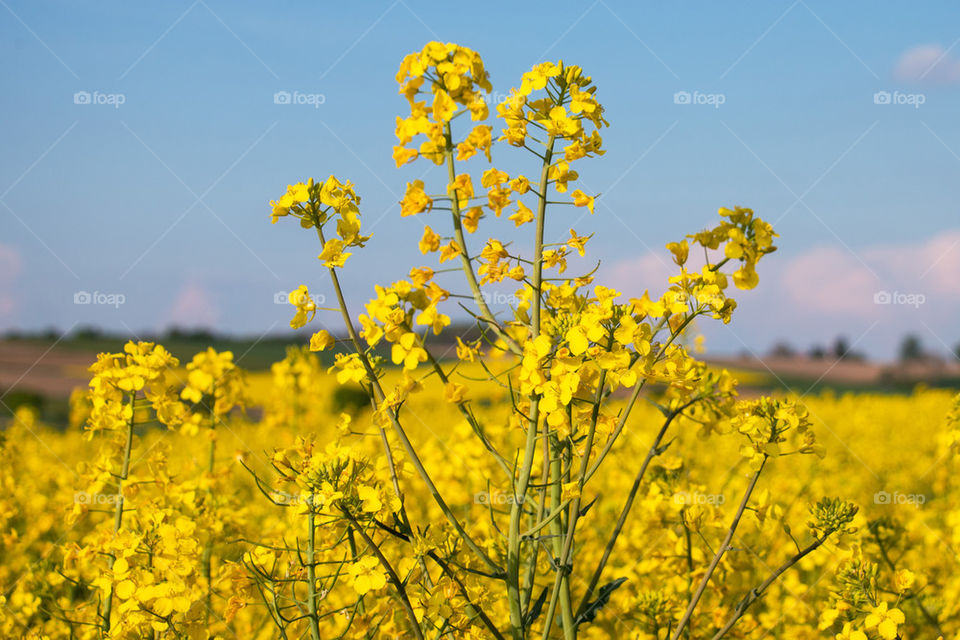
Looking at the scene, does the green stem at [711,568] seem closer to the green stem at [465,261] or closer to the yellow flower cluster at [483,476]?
the yellow flower cluster at [483,476]

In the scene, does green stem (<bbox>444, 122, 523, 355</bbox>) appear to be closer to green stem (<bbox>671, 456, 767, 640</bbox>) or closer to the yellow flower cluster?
the yellow flower cluster

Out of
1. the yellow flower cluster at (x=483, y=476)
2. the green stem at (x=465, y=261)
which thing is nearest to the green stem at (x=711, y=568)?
the yellow flower cluster at (x=483, y=476)

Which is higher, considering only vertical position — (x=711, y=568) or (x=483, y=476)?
(x=483, y=476)

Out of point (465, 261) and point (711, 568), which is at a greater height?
point (465, 261)

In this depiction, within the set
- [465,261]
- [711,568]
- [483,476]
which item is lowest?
[711,568]

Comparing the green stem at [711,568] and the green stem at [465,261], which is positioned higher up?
the green stem at [465,261]

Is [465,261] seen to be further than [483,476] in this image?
No

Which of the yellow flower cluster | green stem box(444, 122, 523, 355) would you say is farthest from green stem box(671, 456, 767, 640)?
green stem box(444, 122, 523, 355)

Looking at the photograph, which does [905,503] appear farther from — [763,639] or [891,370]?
[891,370]

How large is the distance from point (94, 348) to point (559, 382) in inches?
859

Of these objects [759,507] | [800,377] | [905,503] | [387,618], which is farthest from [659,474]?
[800,377]

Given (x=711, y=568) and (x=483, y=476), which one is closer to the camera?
(x=711, y=568)

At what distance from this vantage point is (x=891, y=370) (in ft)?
71.2

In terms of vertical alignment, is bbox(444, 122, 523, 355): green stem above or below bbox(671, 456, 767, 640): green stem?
above
